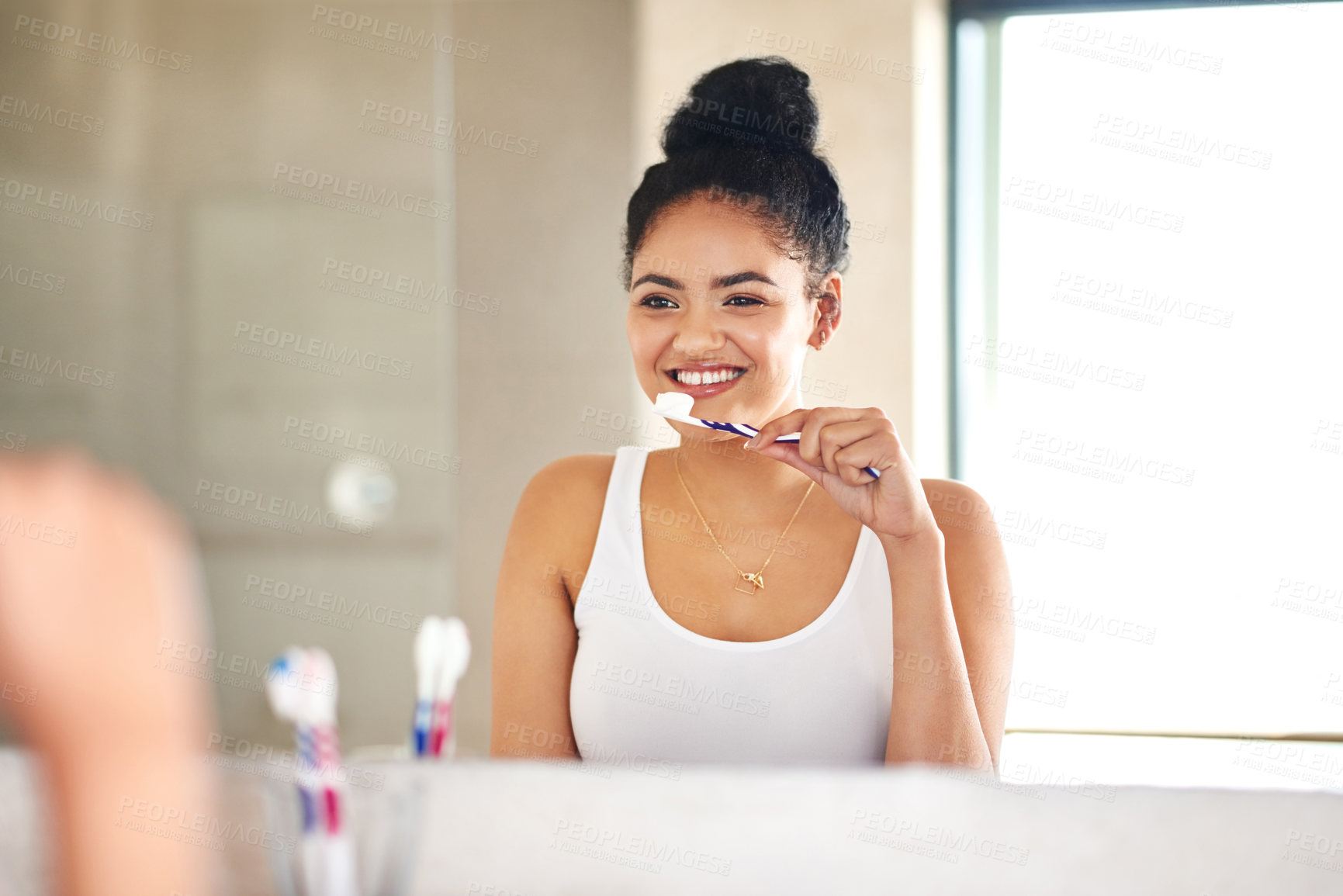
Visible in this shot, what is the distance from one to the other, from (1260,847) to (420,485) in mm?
713

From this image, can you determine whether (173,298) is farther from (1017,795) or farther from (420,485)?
(1017,795)

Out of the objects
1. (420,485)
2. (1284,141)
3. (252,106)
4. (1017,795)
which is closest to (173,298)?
(252,106)

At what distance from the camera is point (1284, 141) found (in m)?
0.82

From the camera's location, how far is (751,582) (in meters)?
0.66

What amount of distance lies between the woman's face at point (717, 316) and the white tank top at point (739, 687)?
13cm

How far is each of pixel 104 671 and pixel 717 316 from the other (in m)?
0.45

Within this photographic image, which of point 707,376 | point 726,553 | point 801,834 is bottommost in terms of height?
point 801,834

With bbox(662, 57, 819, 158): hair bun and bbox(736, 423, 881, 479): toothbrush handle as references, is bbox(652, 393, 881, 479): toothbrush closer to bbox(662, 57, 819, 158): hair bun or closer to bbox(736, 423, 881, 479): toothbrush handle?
bbox(736, 423, 881, 479): toothbrush handle

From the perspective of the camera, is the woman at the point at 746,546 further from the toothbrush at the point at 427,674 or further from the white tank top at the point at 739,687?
the toothbrush at the point at 427,674

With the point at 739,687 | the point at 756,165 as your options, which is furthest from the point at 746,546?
the point at 756,165

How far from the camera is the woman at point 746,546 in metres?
0.58

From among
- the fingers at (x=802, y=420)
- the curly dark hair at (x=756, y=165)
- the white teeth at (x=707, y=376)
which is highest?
the curly dark hair at (x=756, y=165)

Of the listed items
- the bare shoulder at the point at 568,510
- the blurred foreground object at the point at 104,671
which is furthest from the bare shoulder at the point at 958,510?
the blurred foreground object at the point at 104,671

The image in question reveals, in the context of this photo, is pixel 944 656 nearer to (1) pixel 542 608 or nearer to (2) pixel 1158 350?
(1) pixel 542 608
